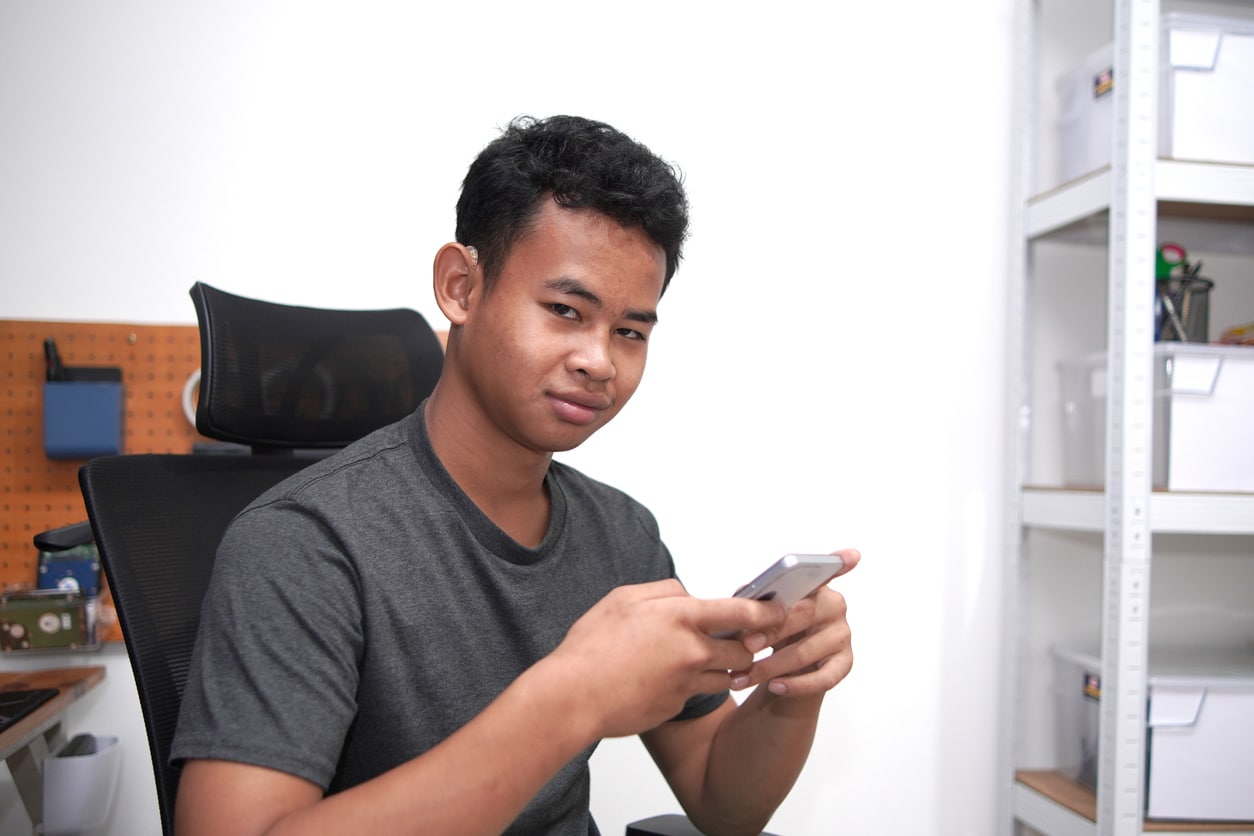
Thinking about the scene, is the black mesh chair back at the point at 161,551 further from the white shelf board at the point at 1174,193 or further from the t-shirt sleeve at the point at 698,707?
the white shelf board at the point at 1174,193

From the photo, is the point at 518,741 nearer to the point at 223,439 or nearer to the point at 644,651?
the point at 644,651

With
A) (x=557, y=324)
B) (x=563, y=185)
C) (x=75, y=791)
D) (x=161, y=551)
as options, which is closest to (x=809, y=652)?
(x=557, y=324)

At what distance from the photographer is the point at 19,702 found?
132 cm

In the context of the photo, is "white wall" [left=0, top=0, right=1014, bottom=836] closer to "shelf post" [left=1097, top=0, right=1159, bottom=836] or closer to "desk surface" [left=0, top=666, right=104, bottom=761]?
"desk surface" [left=0, top=666, right=104, bottom=761]

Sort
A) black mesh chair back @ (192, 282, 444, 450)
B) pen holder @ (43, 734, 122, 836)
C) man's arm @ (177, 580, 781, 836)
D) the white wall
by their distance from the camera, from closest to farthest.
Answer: man's arm @ (177, 580, 781, 836) → black mesh chair back @ (192, 282, 444, 450) → pen holder @ (43, 734, 122, 836) → the white wall

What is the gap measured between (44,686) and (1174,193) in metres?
2.10

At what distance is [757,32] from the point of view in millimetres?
1910

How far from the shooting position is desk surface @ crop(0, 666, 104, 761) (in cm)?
122

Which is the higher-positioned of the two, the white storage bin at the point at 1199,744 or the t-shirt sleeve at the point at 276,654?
the t-shirt sleeve at the point at 276,654

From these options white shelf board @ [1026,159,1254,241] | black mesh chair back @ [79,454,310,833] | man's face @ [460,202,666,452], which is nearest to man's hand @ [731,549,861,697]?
man's face @ [460,202,666,452]

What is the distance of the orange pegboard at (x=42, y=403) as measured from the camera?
65.1 inches

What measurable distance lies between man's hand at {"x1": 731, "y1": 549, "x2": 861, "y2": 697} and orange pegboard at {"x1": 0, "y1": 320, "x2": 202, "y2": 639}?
1.25 m

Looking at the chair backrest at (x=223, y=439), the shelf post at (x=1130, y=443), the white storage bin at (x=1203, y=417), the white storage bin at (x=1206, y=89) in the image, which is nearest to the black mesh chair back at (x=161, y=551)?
the chair backrest at (x=223, y=439)

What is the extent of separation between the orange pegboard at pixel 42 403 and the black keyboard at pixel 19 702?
0.36 metres
